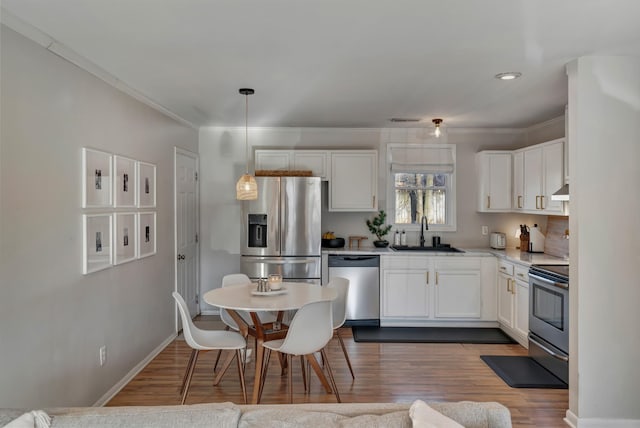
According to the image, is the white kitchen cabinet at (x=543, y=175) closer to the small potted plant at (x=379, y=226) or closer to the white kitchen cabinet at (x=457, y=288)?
the white kitchen cabinet at (x=457, y=288)

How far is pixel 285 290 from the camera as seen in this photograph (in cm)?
335

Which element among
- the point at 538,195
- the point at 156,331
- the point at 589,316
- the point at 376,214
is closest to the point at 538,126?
the point at 538,195

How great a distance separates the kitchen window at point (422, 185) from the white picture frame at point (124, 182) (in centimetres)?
316

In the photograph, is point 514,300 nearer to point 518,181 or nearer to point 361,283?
point 518,181

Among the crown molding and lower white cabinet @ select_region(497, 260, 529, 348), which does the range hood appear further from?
the crown molding

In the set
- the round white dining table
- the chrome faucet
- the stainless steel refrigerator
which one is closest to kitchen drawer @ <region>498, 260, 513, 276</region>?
the chrome faucet

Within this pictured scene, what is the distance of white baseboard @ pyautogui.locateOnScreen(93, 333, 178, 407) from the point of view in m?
3.05

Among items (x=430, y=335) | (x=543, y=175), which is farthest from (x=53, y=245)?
(x=543, y=175)

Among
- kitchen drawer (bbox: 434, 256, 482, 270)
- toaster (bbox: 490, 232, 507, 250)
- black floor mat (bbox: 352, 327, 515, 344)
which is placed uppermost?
toaster (bbox: 490, 232, 507, 250)

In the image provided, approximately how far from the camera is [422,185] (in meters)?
5.56

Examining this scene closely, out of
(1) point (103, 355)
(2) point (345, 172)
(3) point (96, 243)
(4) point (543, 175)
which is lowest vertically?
(1) point (103, 355)

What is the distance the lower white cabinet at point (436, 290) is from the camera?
4.91m

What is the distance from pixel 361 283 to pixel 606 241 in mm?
2680

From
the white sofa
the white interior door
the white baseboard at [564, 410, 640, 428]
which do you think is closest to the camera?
the white sofa
